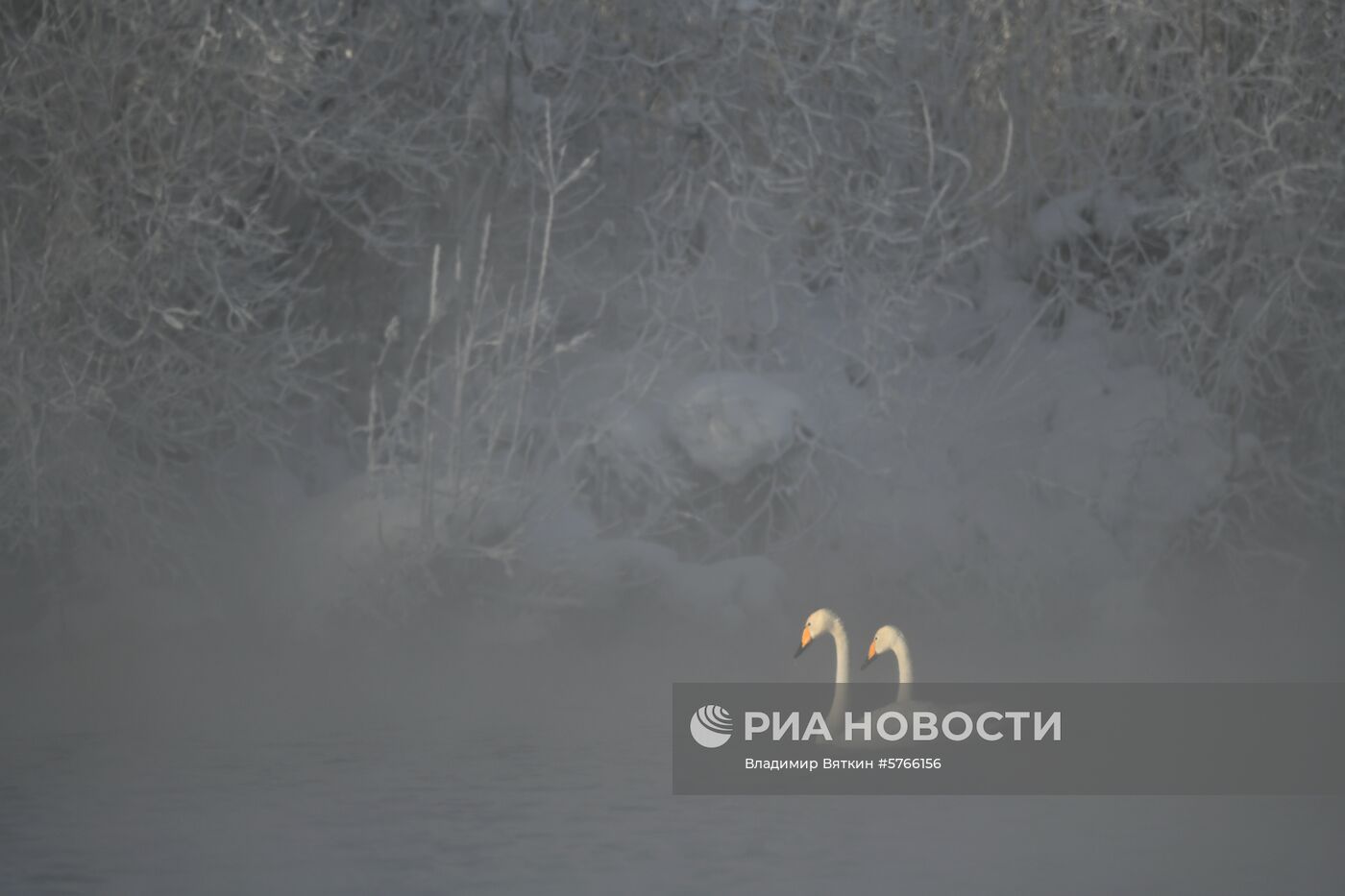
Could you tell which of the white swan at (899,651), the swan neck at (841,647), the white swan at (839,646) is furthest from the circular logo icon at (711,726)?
the white swan at (899,651)

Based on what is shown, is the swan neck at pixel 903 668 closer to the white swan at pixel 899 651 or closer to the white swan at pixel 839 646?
the white swan at pixel 899 651

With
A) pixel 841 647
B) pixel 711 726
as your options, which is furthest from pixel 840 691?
pixel 711 726

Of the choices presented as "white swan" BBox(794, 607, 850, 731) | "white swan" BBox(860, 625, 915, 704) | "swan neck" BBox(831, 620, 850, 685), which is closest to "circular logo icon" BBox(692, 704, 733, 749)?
"white swan" BBox(794, 607, 850, 731)

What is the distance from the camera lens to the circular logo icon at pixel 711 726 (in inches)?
323

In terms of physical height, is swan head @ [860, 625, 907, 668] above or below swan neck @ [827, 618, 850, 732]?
above

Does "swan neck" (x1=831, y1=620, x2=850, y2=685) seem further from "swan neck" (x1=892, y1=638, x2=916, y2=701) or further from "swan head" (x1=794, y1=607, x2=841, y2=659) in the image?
"swan neck" (x1=892, y1=638, x2=916, y2=701)

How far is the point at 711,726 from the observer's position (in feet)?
27.4

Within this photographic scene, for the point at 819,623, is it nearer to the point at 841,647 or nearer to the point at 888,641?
the point at 841,647

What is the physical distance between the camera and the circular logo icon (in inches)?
323

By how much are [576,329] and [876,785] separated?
6116 millimetres

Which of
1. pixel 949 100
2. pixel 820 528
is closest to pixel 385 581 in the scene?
pixel 820 528

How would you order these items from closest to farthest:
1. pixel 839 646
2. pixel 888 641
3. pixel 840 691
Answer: pixel 840 691 < pixel 888 641 < pixel 839 646

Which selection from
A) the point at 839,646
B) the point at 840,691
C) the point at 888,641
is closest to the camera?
the point at 840,691

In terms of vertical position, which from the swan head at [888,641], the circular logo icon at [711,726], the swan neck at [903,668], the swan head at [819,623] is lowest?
the circular logo icon at [711,726]
